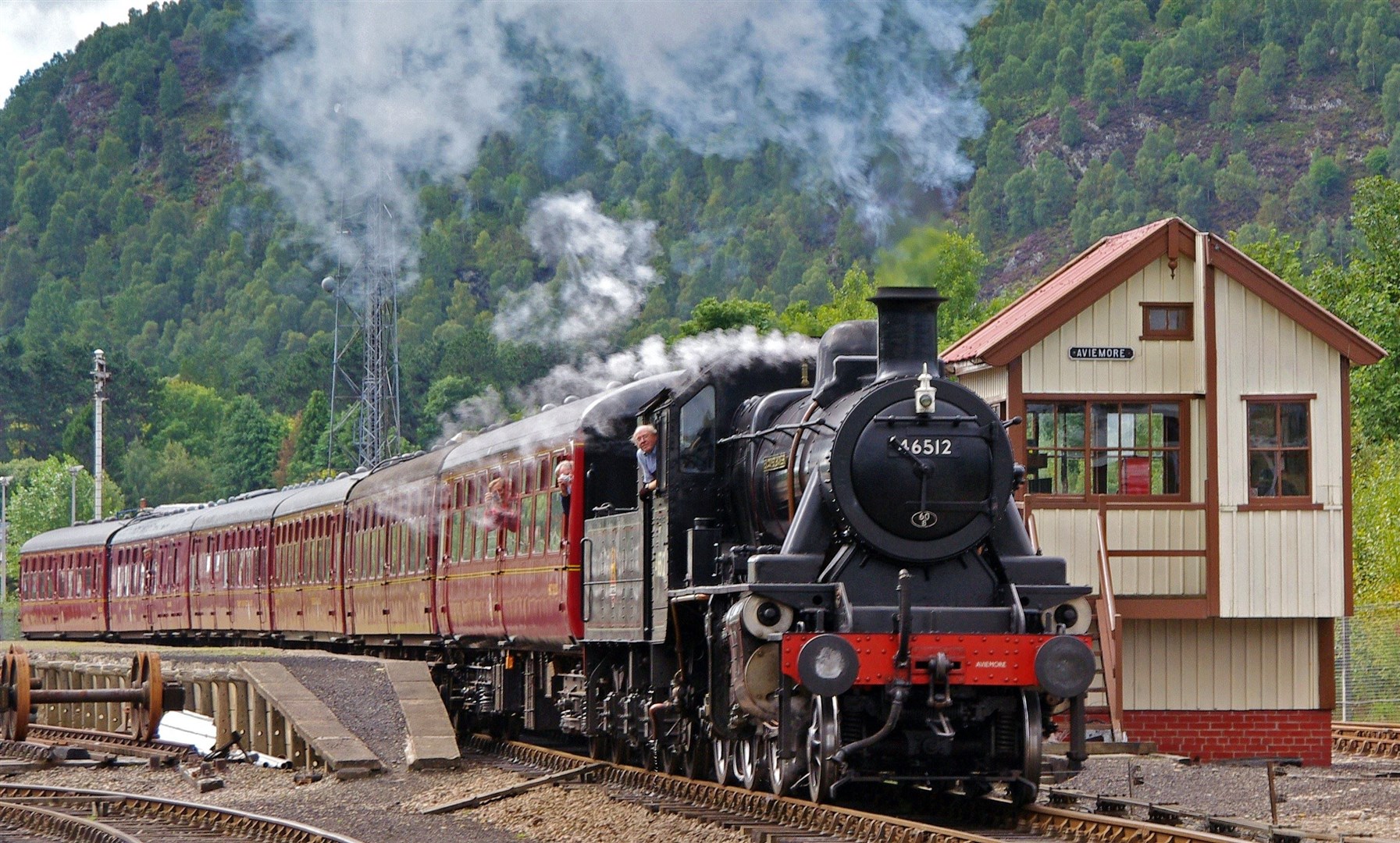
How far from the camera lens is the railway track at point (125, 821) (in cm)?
1436

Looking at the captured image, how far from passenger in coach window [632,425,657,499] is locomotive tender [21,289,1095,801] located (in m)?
0.14

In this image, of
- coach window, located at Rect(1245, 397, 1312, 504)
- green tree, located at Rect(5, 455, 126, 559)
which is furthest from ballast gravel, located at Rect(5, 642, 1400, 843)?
green tree, located at Rect(5, 455, 126, 559)

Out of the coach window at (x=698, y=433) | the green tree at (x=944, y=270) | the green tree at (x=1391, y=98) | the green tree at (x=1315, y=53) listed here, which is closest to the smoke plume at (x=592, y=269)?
the green tree at (x=944, y=270)

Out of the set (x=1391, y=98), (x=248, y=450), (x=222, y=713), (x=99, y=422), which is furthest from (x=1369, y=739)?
(x=1391, y=98)

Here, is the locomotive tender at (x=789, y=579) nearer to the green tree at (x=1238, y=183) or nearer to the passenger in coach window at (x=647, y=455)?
the passenger in coach window at (x=647, y=455)

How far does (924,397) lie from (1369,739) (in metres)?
12.5

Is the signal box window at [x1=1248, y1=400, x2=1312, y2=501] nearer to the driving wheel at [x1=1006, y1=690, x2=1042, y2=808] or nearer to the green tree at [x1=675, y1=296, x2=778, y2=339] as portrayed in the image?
the driving wheel at [x1=1006, y1=690, x2=1042, y2=808]

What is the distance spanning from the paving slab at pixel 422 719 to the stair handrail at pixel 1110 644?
22.6 ft

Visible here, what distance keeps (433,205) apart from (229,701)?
8589cm

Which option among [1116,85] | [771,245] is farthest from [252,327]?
[771,245]

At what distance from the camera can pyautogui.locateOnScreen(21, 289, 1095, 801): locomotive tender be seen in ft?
42.9

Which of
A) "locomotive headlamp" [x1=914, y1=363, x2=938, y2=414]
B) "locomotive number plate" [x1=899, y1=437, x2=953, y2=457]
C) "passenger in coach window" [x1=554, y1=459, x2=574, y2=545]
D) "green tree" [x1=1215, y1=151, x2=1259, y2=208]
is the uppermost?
"green tree" [x1=1215, y1=151, x2=1259, y2=208]

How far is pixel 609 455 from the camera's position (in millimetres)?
17938

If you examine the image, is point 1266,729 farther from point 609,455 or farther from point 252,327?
point 252,327
